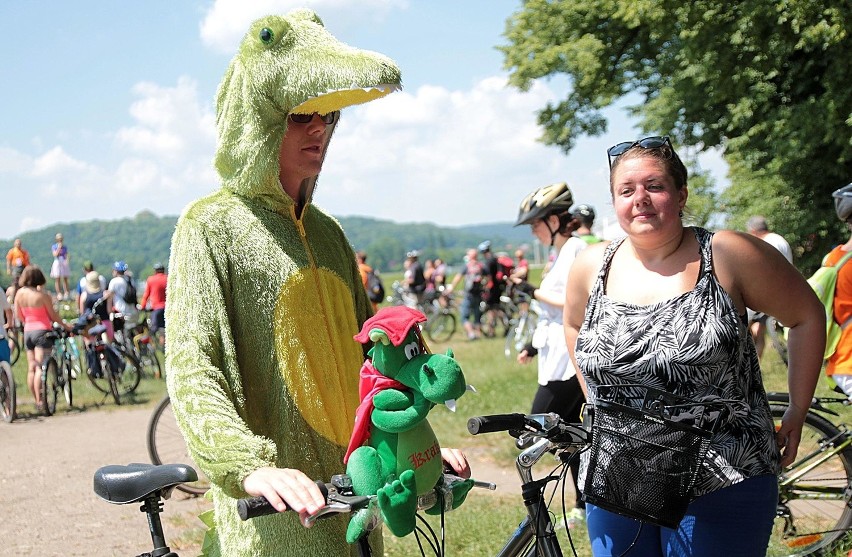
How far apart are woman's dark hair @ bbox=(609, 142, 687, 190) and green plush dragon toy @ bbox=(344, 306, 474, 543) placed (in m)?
0.97

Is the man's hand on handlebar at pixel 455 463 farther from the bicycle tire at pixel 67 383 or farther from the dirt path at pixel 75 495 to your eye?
the bicycle tire at pixel 67 383

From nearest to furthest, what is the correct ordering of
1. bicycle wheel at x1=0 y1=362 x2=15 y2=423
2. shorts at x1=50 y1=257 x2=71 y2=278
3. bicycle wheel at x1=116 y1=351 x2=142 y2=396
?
bicycle wheel at x1=0 y1=362 x2=15 y2=423 < bicycle wheel at x1=116 y1=351 x2=142 y2=396 < shorts at x1=50 y1=257 x2=71 y2=278

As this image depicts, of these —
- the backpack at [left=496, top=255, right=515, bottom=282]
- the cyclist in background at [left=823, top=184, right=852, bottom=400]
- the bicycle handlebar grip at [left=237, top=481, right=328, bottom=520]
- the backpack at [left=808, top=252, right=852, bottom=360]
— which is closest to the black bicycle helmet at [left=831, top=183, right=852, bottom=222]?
the cyclist in background at [left=823, top=184, right=852, bottom=400]

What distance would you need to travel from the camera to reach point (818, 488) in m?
4.66

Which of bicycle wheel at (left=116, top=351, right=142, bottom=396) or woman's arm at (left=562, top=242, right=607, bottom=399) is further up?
woman's arm at (left=562, top=242, right=607, bottom=399)

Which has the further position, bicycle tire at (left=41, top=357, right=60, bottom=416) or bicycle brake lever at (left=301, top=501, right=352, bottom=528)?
bicycle tire at (left=41, top=357, right=60, bottom=416)

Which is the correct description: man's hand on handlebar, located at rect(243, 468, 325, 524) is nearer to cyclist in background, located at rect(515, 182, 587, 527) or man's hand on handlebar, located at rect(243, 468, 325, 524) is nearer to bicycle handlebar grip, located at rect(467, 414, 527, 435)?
bicycle handlebar grip, located at rect(467, 414, 527, 435)

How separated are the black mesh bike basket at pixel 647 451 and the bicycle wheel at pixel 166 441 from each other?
4.86 metres

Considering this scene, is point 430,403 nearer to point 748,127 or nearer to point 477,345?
point 748,127

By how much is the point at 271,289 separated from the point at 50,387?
11093mm

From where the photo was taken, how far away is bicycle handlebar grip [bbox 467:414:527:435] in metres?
2.15

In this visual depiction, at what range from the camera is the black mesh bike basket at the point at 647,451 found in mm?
2322

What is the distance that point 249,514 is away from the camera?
169 cm

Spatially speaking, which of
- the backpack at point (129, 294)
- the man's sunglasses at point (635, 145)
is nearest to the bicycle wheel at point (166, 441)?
the man's sunglasses at point (635, 145)
